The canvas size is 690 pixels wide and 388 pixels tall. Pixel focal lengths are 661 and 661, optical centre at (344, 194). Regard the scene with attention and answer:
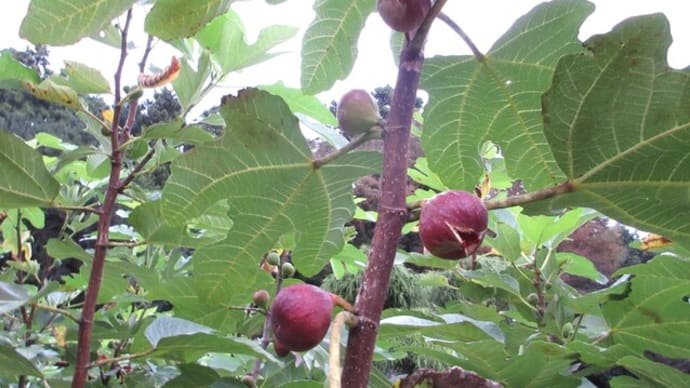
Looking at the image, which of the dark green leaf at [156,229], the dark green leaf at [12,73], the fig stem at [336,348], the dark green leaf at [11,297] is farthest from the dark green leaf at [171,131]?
the fig stem at [336,348]

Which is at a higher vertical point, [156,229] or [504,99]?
[504,99]

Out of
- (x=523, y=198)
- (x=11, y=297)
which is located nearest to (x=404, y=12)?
(x=523, y=198)

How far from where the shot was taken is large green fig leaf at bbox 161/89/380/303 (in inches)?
31.2

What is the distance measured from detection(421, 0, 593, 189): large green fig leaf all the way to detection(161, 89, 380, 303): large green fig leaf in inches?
6.2

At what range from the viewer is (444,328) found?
99 cm

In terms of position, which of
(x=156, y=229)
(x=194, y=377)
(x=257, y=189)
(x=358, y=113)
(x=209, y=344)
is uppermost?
(x=358, y=113)

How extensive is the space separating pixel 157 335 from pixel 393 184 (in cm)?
53

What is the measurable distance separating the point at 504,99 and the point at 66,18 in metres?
0.55

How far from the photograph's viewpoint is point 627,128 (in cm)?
67

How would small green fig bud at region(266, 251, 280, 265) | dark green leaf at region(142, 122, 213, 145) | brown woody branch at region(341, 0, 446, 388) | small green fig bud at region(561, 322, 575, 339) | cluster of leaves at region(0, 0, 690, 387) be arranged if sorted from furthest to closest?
1. small green fig bud at region(266, 251, 280, 265)
2. small green fig bud at region(561, 322, 575, 339)
3. dark green leaf at region(142, 122, 213, 145)
4. cluster of leaves at region(0, 0, 690, 387)
5. brown woody branch at region(341, 0, 446, 388)

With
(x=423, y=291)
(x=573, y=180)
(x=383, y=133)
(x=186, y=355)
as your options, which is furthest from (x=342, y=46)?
(x=423, y=291)

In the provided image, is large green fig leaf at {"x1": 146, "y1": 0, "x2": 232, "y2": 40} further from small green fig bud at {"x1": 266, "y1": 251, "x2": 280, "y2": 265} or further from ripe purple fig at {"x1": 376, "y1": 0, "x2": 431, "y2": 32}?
small green fig bud at {"x1": 266, "y1": 251, "x2": 280, "y2": 265}

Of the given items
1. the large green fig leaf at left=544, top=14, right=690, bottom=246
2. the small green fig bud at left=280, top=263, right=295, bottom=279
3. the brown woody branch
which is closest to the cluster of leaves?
the large green fig leaf at left=544, top=14, right=690, bottom=246

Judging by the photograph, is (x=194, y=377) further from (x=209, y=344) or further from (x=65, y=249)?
(x=65, y=249)
